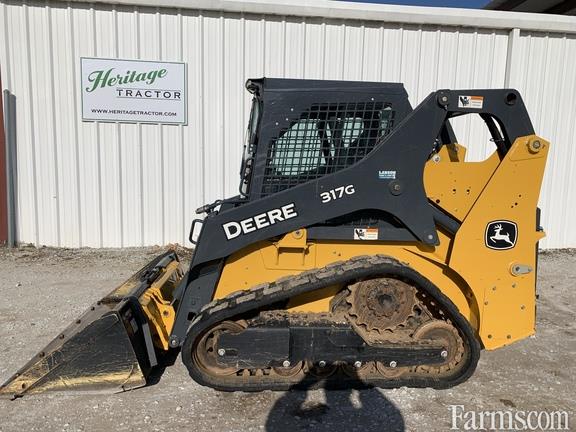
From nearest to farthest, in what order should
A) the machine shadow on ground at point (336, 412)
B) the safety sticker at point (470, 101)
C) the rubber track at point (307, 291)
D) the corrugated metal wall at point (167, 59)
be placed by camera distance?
the machine shadow on ground at point (336, 412) → the rubber track at point (307, 291) → the safety sticker at point (470, 101) → the corrugated metal wall at point (167, 59)

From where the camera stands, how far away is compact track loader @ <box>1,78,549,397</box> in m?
3.18

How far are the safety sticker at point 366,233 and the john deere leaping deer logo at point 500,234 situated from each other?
786mm


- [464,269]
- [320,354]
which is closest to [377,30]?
[464,269]

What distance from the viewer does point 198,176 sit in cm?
767

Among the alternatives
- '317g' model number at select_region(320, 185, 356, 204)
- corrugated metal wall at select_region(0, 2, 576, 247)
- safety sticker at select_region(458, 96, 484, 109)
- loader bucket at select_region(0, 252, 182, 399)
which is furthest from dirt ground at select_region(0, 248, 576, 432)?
corrugated metal wall at select_region(0, 2, 576, 247)

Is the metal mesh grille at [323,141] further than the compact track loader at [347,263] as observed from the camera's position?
Yes

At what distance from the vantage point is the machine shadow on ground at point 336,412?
117 inches

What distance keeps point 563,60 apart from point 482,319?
22.6 ft

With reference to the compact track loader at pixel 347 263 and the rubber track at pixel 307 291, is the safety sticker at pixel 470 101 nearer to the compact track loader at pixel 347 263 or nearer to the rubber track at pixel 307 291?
the compact track loader at pixel 347 263

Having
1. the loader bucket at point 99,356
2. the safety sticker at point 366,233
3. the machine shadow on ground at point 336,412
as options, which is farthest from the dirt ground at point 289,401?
the safety sticker at point 366,233

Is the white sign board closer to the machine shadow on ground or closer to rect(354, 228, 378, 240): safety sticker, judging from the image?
rect(354, 228, 378, 240): safety sticker

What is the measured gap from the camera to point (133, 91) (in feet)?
24.0

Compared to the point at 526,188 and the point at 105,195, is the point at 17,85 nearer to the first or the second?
the point at 105,195

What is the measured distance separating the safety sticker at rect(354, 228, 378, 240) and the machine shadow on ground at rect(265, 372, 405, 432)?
1.12 m
